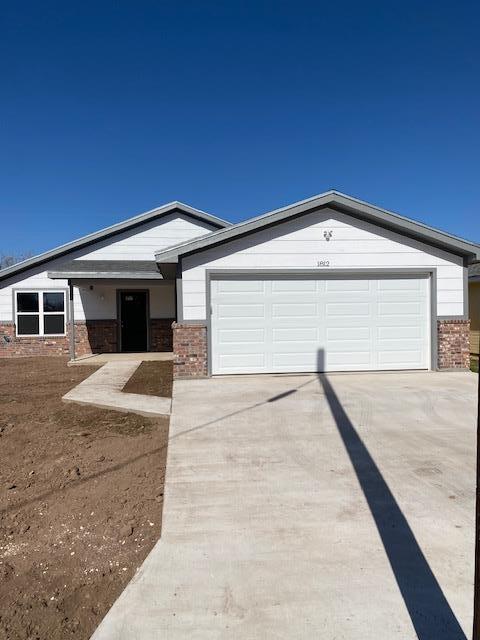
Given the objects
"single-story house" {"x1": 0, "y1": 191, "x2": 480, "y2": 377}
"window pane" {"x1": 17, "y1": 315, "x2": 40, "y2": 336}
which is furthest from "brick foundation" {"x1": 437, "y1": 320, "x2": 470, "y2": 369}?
"window pane" {"x1": 17, "y1": 315, "x2": 40, "y2": 336}

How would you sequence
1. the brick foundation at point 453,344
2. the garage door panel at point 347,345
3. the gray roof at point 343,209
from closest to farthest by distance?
the gray roof at point 343,209 → the garage door panel at point 347,345 → the brick foundation at point 453,344

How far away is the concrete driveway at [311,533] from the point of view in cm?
257

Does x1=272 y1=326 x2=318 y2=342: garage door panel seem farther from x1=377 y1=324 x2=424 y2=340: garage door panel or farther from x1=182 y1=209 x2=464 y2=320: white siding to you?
x1=377 y1=324 x2=424 y2=340: garage door panel

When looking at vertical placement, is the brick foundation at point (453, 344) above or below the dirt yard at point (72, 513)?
above

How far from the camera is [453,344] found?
432 inches

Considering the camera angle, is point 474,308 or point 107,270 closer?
point 107,270

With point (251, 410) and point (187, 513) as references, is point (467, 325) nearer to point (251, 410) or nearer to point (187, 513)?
point (251, 410)

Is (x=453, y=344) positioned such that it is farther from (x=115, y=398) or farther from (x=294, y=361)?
(x=115, y=398)

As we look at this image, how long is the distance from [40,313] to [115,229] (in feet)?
13.7

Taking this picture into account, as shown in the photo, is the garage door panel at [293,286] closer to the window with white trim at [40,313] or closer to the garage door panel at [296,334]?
the garage door panel at [296,334]

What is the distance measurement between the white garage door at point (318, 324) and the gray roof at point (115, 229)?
8056 mm

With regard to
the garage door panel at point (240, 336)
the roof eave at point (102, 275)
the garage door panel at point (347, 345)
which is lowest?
the garage door panel at point (347, 345)

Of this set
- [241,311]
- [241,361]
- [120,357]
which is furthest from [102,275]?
[241,361]

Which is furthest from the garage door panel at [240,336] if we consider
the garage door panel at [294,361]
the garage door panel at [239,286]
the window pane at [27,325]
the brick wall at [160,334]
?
the window pane at [27,325]
